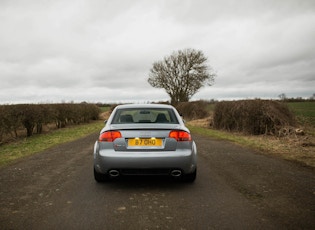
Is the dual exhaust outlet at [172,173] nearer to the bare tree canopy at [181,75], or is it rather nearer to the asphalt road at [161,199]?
the asphalt road at [161,199]

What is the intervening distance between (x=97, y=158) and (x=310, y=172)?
4.88m

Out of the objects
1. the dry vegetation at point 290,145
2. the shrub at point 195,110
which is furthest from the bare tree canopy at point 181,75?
the dry vegetation at point 290,145

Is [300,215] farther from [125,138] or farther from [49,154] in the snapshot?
[49,154]

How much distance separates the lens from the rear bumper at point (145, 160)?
4.43 m

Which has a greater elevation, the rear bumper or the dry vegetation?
the rear bumper

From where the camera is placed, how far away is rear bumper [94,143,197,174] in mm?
4434

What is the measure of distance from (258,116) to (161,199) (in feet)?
35.1

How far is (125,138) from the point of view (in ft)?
15.1

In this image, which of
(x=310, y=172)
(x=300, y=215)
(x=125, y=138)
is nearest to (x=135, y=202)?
(x=125, y=138)

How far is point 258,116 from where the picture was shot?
13.6m

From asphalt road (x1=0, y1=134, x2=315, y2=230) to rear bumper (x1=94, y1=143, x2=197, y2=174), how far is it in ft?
1.58

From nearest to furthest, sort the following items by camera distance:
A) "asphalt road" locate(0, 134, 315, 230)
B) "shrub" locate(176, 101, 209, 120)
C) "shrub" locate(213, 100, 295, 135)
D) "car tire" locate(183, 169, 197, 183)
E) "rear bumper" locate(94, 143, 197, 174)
A: "asphalt road" locate(0, 134, 315, 230)
"rear bumper" locate(94, 143, 197, 174)
"car tire" locate(183, 169, 197, 183)
"shrub" locate(213, 100, 295, 135)
"shrub" locate(176, 101, 209, 120)

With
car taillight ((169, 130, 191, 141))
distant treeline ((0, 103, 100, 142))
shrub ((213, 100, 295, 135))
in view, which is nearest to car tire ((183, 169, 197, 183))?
car taillight ((169, 130, 191, 141))

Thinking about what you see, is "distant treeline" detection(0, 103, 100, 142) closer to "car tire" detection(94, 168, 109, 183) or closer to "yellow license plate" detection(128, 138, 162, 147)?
"car tire" detection(94, 168, 109, 183)
